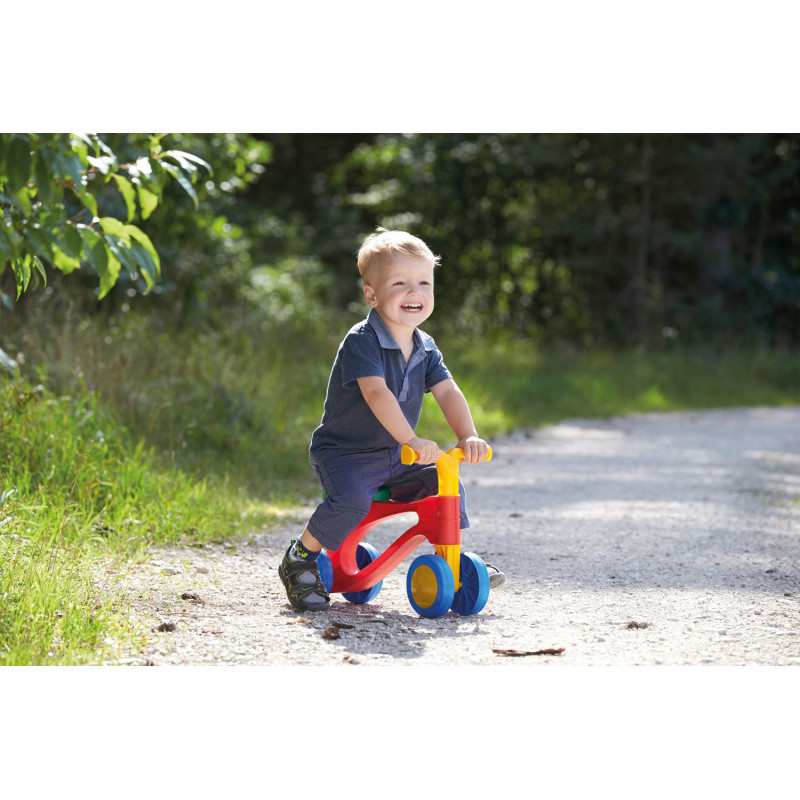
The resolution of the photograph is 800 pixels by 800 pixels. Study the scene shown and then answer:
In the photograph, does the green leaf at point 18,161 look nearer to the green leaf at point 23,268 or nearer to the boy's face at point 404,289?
the green leaf at point 23,268

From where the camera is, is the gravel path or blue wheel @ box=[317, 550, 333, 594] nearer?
the gravel path

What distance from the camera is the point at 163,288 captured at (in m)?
8.67

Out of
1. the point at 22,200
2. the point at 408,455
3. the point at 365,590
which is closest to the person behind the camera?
the point at 22,200

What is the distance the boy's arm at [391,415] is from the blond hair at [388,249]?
45cm

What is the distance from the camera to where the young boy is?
12.4 ft

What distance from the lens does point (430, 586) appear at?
379 centimetres

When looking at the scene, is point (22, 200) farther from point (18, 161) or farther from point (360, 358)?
point (360, 358)

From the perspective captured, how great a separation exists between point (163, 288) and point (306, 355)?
1.61 m

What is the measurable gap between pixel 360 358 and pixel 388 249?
430mm

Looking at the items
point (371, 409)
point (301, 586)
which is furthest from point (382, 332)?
point (301, 586)

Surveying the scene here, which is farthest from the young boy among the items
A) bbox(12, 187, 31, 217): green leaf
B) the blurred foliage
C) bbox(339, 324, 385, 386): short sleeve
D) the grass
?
the blurred foliage

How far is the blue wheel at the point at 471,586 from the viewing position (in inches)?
150

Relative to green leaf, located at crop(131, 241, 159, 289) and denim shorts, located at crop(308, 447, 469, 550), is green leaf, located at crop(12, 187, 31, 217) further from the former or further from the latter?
denim shorts, located at crop(308, 447, 469, 550)

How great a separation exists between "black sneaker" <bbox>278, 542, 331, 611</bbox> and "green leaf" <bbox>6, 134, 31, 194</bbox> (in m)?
1.73
